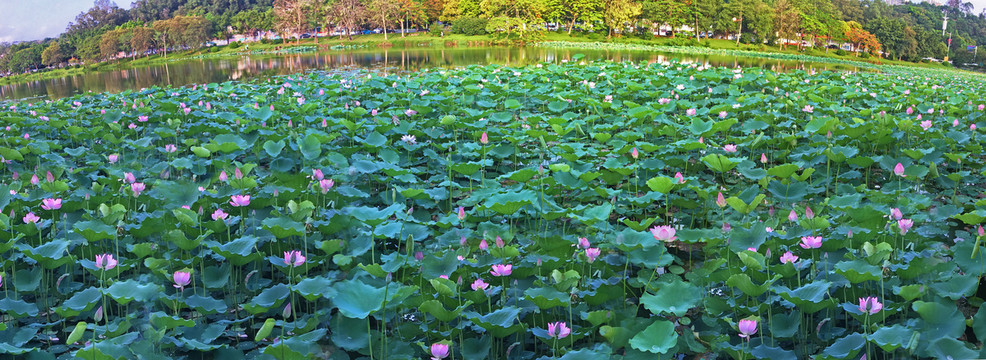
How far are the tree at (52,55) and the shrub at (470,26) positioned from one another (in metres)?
35.3

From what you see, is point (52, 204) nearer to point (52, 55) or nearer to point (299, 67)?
point (299, 67)

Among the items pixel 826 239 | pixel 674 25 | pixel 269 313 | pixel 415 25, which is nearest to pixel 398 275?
pixel 269 313

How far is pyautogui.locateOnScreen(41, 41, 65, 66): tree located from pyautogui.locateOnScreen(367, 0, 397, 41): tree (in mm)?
27511

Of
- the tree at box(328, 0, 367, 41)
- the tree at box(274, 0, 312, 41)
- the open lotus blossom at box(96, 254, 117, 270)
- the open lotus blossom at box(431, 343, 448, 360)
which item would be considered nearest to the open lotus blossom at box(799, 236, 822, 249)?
the open lotus blossom at box(431, 343, 448, 360)

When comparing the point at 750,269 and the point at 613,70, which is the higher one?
the point at 613,70

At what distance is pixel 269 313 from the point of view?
6.98 feet

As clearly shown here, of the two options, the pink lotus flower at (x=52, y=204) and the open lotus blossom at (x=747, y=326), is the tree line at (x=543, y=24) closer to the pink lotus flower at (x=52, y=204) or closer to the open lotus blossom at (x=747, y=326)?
the pink lotus flower at (x=52, y=204)

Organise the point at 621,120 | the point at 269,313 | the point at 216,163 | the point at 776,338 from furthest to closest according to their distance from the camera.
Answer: the point at 621,120 < the point at 216,163 < the point at 269,313 < the point at 776,338

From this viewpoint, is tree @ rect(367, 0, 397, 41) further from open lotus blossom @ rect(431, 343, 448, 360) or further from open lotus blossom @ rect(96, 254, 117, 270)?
open lotus blossom @ rect(431, 343, 448, 360)

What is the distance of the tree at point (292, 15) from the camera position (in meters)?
49.1

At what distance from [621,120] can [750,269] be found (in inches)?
123

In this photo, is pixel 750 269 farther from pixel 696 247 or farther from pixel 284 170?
pixel 284 170

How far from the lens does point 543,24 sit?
40875 mm

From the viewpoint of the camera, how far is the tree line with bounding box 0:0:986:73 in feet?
135
